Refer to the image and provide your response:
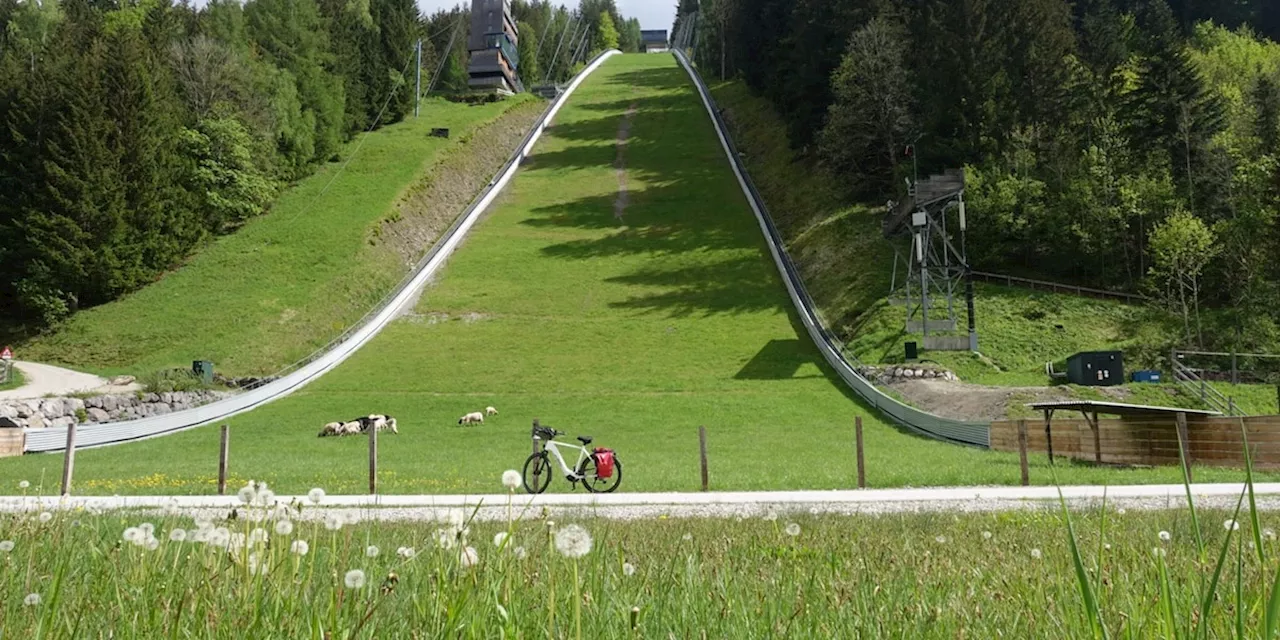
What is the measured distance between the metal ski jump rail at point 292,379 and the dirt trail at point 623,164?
865 cm

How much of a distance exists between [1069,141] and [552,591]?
1921 inches

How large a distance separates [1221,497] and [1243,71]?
204 ft

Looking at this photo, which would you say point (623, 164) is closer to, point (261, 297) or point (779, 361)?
point (261, 297)

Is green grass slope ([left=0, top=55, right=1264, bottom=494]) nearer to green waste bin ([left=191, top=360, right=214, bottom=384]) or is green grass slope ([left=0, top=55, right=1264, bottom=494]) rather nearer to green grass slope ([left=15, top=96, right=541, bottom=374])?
green grass slope ([left=15, top=96, right=541, bottom=374])

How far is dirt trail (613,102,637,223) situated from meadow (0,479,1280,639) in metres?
48.6

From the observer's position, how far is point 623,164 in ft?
212

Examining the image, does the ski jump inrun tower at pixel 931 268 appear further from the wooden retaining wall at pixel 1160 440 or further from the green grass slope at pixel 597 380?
the wooden retaining wall at pixel 1160 440

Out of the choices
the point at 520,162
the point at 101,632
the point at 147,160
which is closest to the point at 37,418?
the point at 147,160

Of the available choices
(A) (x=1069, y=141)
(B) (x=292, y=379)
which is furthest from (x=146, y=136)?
(A) (x=1069, y=141)

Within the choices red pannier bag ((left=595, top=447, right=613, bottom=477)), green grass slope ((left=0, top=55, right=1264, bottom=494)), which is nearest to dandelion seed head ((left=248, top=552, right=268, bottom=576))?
green grass slope ((left=0, top=55, right=1264, bottom=494))

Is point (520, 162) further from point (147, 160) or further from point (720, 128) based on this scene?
point (147, 160)

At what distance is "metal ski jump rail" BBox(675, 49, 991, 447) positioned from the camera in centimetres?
2238

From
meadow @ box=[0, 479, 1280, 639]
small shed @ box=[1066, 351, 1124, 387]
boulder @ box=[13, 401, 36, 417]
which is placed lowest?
small shed @ box=[1066, 351, 1124, 387]

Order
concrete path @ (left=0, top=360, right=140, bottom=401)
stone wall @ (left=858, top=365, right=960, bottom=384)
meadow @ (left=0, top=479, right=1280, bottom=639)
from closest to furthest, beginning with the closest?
meadow @ (left=0, top=479, right=1280, bottom=639)
stone wall @ (left=858, top=365, right=960, bottom=384)
concrete path @ (left=0, top=360, right=140, bottom=401)
